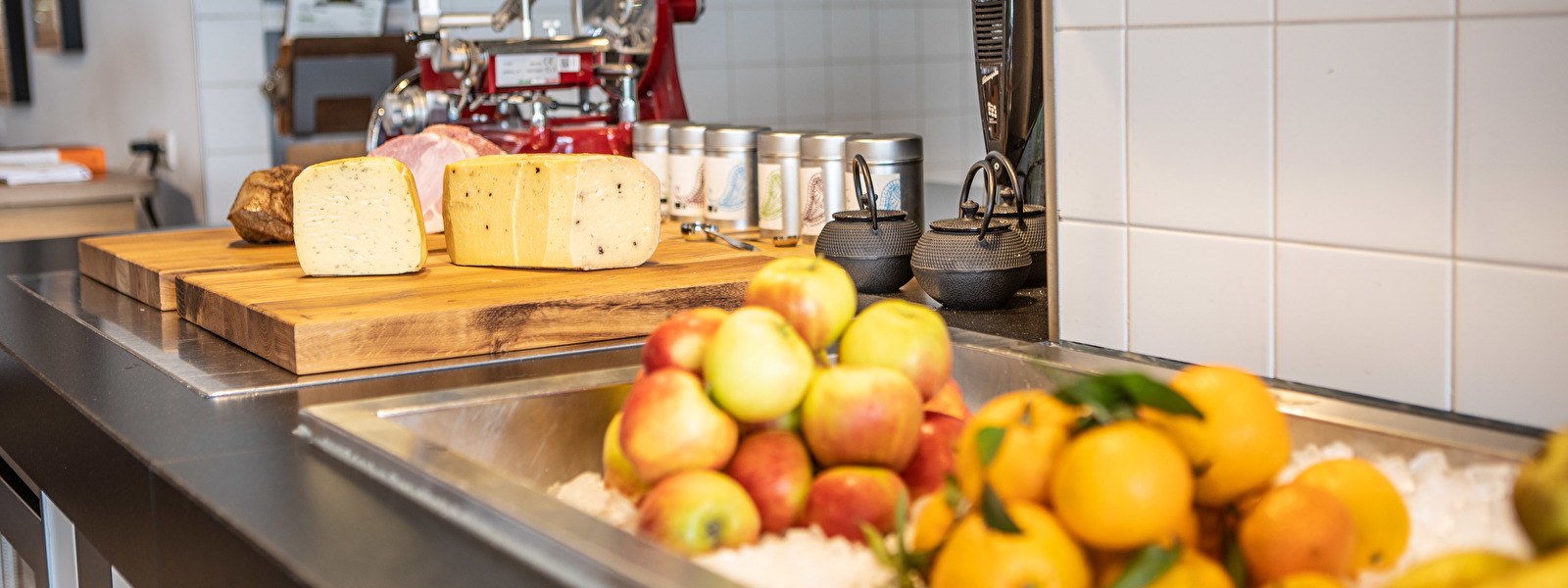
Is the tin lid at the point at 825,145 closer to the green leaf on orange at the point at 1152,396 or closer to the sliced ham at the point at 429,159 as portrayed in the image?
the sliced ham at the point at 429,159

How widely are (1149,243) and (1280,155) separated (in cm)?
14

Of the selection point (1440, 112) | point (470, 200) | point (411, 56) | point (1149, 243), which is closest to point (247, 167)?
point (411, 56)

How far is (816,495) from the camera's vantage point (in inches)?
29.7

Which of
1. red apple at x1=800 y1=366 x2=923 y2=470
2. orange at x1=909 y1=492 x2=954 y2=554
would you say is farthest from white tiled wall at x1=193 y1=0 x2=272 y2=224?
orange at x1=909 y1=492 x2=954 y2=554

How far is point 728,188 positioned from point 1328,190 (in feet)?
3.47

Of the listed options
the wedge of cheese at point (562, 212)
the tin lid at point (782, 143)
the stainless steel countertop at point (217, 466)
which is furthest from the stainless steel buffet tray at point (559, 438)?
the tin lid at point (782, 143)

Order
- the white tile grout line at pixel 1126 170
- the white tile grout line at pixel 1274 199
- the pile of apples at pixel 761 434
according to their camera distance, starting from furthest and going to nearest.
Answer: the white tile grout line at pixel 1126 170
the white tile grout line at pixel 1274 199
the pile of apples at pixel 761 434

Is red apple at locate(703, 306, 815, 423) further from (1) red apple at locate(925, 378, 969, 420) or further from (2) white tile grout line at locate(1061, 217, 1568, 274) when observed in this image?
(2) white tile grout line at locate(1061, 217, 1568, 274)

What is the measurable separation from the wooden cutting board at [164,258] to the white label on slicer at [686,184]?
331mm

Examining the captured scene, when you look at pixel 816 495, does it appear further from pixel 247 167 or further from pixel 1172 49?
pixel 247 167

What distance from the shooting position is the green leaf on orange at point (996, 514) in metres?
0.57

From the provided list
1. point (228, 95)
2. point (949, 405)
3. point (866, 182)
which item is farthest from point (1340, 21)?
point (228, 95)

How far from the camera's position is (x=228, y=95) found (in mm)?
3771

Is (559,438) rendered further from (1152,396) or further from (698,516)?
(1152,396)
